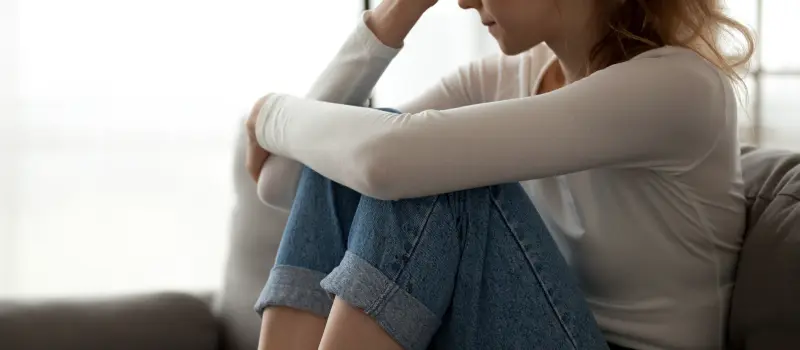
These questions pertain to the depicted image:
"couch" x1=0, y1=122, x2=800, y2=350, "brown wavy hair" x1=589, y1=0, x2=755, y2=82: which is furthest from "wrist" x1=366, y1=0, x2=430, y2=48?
"couch" x1=0, y1=122, x2=800, y2=350

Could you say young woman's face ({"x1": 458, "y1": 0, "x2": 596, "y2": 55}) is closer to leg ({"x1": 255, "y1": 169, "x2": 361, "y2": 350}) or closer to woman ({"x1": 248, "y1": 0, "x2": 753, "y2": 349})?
woman ({"x1": 248, "y1": 0, "x2": 753, "y2": 349})

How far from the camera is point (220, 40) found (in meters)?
2.58

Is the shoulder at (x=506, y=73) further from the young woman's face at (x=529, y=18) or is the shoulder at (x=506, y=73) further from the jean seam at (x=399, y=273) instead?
the jean seam at (x=399, y=273)

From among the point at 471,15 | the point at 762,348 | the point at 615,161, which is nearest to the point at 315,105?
the point at 615,161

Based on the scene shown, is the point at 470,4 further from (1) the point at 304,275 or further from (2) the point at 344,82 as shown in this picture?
(1) the point at 304,275

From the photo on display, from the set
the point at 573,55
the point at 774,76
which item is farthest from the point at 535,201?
the point at 774,76

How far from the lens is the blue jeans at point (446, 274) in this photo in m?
1.17

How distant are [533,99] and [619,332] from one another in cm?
36

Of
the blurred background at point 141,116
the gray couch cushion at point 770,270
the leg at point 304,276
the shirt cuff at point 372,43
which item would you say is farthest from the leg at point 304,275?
the blurred background at point 141,116

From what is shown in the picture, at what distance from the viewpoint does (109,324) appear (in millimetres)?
1822

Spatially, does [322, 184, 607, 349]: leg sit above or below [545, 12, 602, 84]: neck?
below

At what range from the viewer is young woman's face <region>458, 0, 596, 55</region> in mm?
1328

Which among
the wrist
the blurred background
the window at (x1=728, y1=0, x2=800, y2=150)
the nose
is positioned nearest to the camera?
A: the nose

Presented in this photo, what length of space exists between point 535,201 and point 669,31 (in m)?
0.31
